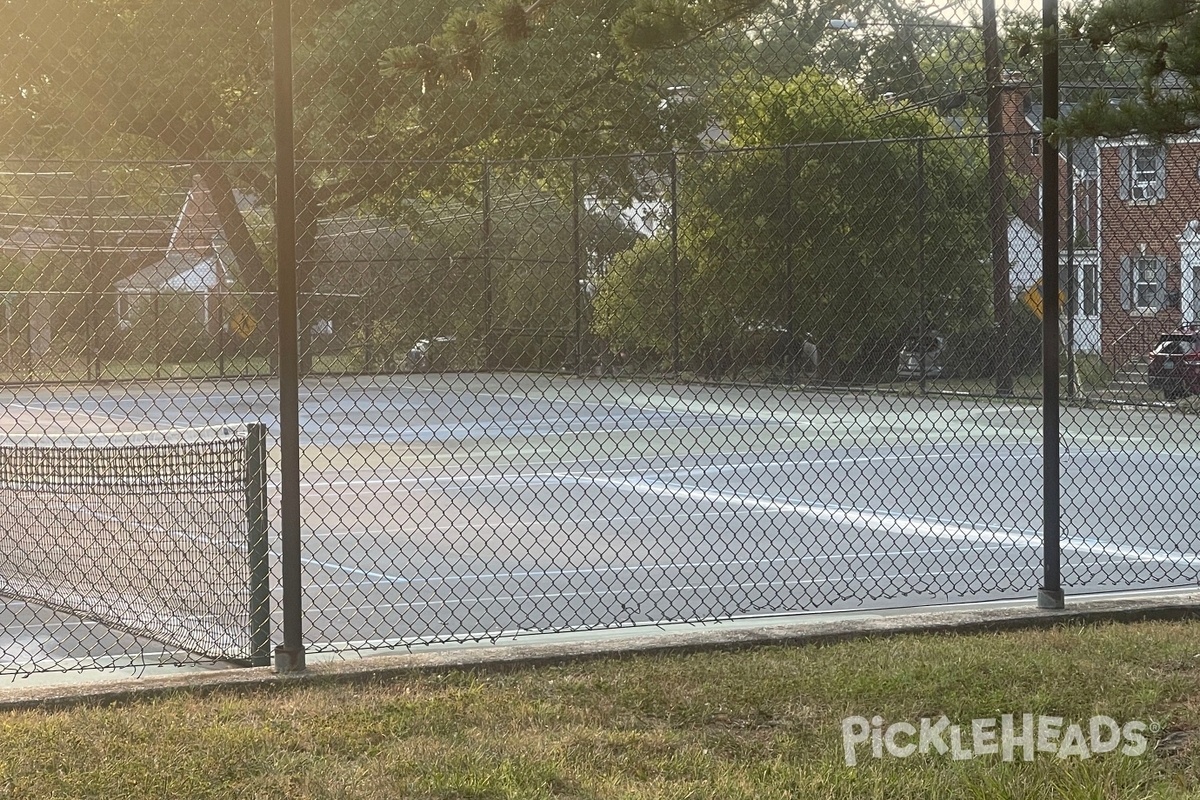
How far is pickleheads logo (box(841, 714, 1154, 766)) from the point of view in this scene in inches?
173

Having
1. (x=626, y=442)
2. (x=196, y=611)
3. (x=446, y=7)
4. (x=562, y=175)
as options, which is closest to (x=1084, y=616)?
(x=196, y=611)

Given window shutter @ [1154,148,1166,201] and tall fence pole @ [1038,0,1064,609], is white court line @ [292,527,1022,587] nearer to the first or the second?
window shutter @ [1154,148,1166,201]

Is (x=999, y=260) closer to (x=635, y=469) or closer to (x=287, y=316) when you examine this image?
(x=635, y=469)

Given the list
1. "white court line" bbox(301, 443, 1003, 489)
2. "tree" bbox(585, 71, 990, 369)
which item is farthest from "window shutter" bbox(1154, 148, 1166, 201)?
"white court line" bbox(301, 443, 1003, 489)

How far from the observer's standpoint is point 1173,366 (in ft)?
64.7

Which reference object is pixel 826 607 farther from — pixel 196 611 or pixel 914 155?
pixel 914 155

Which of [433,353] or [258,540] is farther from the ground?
[433,353]

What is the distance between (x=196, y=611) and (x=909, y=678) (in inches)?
128

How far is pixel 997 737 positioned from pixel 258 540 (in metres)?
2.87

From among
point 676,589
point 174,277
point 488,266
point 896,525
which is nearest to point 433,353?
point 488,266

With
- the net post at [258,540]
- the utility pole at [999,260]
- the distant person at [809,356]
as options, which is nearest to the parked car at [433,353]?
the distant person at [809,356]

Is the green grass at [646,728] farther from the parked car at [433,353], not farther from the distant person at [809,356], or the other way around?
the distant person at [809,356]

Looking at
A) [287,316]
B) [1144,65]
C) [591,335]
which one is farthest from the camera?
[591,335]

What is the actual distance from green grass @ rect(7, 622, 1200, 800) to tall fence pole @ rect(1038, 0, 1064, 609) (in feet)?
1.58
